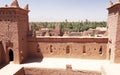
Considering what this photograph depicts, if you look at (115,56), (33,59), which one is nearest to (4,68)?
(33,59)

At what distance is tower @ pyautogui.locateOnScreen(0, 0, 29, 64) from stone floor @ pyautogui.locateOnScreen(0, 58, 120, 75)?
1177 mm

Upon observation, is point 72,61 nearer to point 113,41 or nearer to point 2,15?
point 113,41

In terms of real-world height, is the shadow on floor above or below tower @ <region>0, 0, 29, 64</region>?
below

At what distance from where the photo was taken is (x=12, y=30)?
13945mm

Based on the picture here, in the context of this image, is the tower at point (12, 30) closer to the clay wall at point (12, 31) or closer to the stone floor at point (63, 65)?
the clay wall at point (12, 31)

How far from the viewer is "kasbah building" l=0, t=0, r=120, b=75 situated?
12.6m

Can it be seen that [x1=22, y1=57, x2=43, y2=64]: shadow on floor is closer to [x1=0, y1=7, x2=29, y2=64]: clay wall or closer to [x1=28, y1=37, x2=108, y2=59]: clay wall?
[x1=28, y1=37, x2=108, y2=59]: clay wall

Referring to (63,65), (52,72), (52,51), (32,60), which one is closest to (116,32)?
(63,65)

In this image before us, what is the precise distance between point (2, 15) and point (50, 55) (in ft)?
21.7

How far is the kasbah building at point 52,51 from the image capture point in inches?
495

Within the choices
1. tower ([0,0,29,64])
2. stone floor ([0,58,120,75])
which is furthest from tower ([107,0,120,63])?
tower ([0,0,29,64])

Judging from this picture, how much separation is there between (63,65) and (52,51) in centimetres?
294

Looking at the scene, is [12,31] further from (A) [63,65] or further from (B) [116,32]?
(B) [116,32]

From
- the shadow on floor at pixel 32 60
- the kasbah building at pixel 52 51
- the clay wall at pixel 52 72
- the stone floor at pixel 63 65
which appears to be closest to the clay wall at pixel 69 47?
the kasbah building at pixel 52 51
